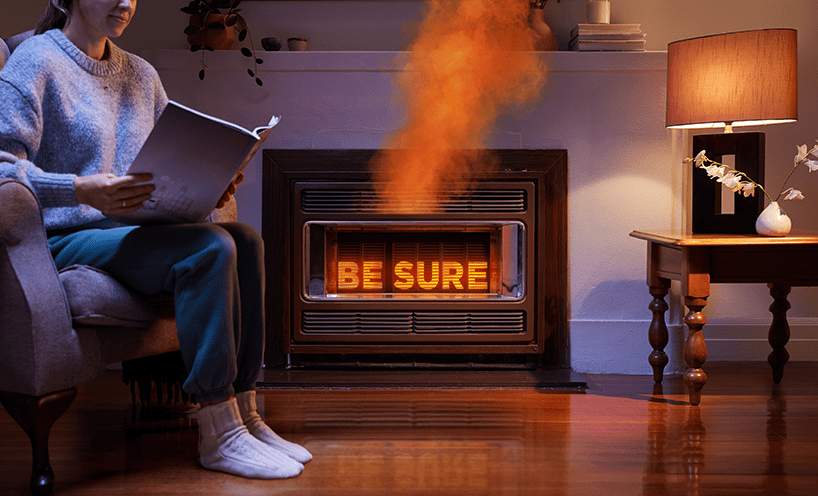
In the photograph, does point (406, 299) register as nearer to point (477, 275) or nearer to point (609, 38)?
point (477, 275)

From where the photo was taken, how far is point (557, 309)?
2.37m

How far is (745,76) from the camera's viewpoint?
6.20ft

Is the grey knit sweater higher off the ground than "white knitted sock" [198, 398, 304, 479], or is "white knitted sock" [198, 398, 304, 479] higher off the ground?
the grey knit sweater

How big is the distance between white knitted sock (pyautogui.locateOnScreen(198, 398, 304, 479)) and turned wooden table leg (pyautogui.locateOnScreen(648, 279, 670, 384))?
132cm

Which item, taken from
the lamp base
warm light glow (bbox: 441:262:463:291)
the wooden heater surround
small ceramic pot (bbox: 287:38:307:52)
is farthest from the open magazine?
Answer: the lamp base

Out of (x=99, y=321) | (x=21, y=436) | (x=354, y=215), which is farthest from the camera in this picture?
(x=354, y=215)

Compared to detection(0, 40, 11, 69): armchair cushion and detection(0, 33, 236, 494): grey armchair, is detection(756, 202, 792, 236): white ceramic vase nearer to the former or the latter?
detection(0, 33, 236, 494): grey armchair

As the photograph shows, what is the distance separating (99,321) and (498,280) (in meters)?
1.49

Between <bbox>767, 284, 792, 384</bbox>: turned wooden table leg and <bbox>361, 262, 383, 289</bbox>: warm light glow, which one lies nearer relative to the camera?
<bbox>767, 284, 792, 384</bbox>: turned wooden table leg

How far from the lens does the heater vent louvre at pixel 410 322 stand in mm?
2369

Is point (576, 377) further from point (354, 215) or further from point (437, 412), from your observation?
point (354, 215)

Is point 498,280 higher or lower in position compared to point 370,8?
lower

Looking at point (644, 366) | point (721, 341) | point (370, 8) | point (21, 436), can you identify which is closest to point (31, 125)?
point (21, 436)

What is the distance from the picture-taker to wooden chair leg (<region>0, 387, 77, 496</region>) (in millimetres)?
1201
